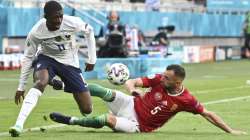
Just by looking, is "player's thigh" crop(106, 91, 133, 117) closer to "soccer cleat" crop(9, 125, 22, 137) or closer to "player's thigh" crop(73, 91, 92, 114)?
"player's thigh" crop(73, 91, 92, 114)

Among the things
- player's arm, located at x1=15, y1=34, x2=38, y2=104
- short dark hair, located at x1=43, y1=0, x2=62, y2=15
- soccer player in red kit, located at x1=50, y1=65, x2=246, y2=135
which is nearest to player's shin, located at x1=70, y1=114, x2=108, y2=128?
soccer player in red kit, located at x1=50, y1=65, x2=246, y2=135

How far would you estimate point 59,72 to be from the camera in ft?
38.9

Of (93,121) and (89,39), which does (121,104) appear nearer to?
(93,121)

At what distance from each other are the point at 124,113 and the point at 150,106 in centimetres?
37

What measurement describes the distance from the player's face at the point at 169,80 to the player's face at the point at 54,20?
1557 millimetres

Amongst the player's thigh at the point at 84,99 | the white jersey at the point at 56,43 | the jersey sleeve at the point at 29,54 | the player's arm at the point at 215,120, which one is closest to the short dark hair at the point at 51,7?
the white jersey at the point at 56,43

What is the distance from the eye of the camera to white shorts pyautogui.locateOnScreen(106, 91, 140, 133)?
11430 mm

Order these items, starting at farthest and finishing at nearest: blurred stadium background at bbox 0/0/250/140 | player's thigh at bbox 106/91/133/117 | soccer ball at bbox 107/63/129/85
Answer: blurred stadium background at bbox 0/0/250/140 < soccer ball at bbox 107/63/129/85 < player's thigh at bbox 106/91/133/117

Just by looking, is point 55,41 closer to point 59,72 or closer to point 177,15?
point 59,72

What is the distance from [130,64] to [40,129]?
14977mm

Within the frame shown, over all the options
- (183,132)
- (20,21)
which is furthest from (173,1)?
(183,132)

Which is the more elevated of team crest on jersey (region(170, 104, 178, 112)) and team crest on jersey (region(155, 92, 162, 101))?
team crest on jersey (region(155, 92, 162, 101))

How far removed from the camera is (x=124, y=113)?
11508 millimetres

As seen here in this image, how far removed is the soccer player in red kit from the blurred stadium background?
7.7 inches
